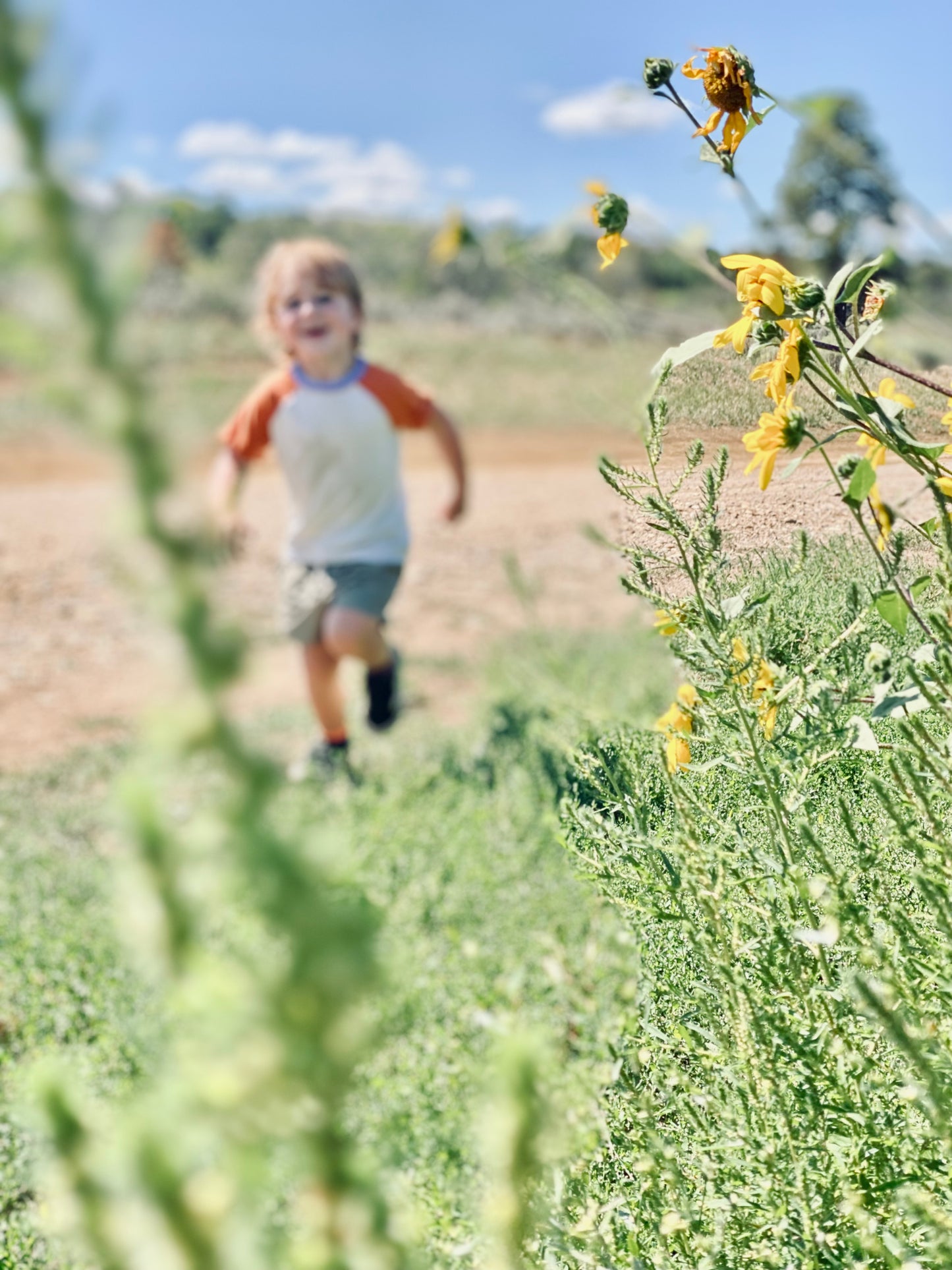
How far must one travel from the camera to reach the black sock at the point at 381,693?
4.16m

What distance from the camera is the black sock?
4156 millimetres

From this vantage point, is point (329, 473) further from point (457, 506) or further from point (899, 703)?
point (899, 703)

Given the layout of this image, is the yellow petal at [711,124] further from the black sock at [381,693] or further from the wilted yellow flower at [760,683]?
the black sock at [381,693]

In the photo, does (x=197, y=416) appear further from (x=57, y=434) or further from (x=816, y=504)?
(x=816, y=504)

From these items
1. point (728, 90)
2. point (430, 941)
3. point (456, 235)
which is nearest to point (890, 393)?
point (728, 90)

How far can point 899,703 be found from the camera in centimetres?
109

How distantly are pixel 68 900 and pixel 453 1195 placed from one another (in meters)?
1.57

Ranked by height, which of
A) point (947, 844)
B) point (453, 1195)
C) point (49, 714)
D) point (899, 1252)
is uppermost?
point (947, 844)

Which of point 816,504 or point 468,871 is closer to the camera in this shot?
point 816,504

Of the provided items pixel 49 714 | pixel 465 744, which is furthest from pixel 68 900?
pixel 49 714

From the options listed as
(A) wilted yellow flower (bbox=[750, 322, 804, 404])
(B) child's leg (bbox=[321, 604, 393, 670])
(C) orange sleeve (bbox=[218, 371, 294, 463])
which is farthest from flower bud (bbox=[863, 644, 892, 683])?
(C) orange sleeve (bbox=[218, 371, 294, 463])

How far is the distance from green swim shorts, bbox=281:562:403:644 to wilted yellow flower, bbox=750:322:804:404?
2.88 m

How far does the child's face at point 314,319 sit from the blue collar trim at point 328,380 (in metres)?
0.04

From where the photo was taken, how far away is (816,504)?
4.23 feet
